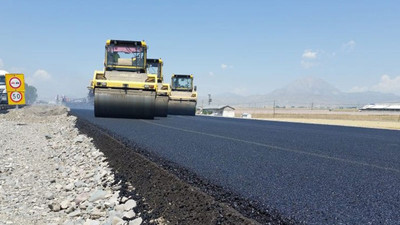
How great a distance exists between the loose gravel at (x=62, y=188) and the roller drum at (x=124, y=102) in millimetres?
4991

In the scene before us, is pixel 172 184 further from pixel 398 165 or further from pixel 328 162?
pixel 398 165

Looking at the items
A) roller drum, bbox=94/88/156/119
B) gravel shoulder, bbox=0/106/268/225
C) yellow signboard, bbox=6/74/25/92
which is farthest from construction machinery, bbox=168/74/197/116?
gravel shoulder, bbox=0/106/268/225

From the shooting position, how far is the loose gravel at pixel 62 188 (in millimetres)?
3898

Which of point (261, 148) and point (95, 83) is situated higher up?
point (95, 83)

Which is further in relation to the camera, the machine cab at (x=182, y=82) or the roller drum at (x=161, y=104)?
the machine cab at (x=182, y=82)

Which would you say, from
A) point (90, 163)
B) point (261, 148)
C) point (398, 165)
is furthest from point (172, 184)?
point (398, 165)

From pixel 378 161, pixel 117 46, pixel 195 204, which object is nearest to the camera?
pixel 195 204

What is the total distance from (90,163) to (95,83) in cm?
748

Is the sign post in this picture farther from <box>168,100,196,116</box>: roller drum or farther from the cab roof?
<box>168,100,196,116</box>: roller drum

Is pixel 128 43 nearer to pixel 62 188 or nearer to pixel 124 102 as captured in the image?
pixel 124 102

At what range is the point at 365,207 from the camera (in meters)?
3.30

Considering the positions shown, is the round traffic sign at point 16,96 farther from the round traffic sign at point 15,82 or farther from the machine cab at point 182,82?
the machine cab at point 182,82

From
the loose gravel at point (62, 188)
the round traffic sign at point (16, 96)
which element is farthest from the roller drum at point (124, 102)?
the loose gravel at point (62, 188)

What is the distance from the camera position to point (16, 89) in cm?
1388
